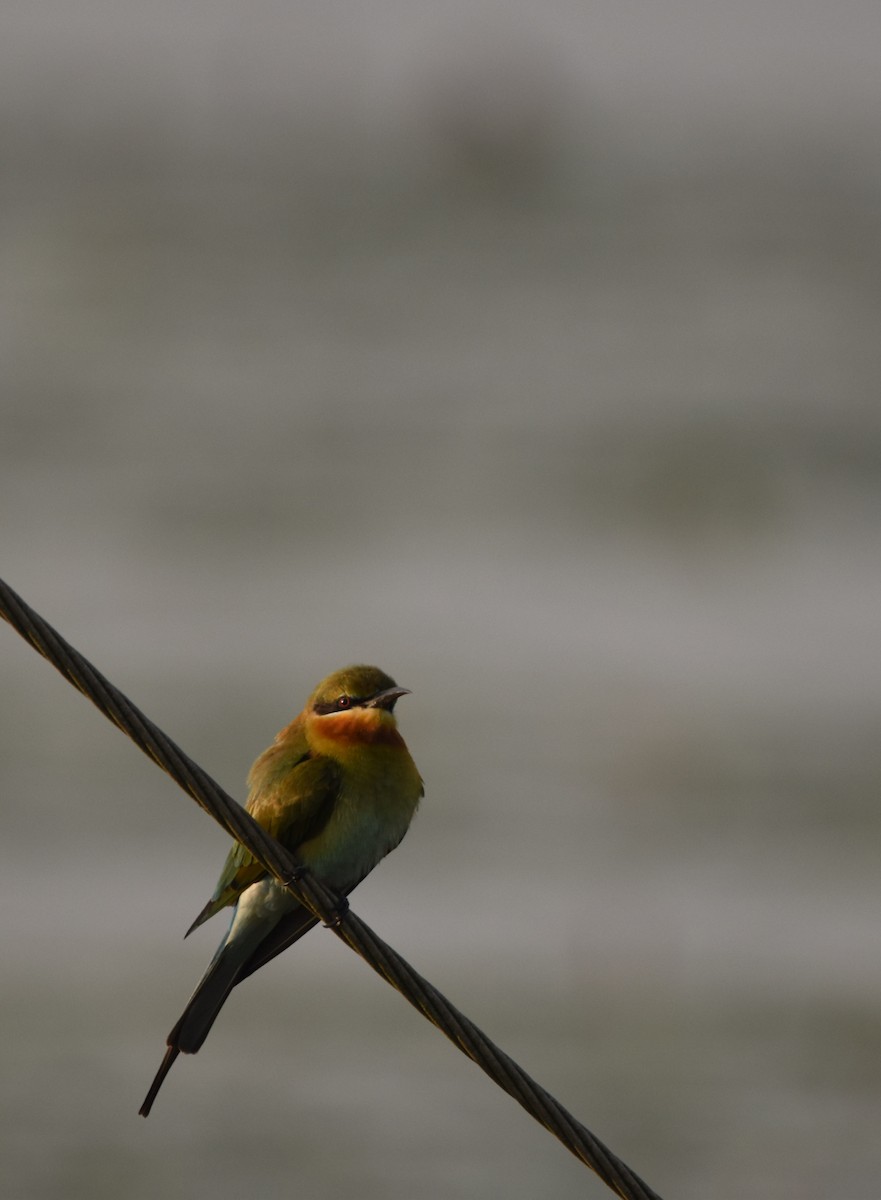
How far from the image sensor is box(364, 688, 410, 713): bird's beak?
517 centimetres

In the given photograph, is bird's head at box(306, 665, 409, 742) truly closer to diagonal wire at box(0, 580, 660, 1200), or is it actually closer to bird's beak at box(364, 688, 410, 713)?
bird's beak at box(364, 688, 410, 713)

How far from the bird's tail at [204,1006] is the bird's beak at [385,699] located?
0.71 m

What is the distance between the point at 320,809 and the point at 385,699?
0.33 metres

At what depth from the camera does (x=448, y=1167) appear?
3011cm

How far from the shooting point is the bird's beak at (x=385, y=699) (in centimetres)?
517

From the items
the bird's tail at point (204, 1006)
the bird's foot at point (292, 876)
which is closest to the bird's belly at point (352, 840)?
the bird's tail at point (204, 1006)

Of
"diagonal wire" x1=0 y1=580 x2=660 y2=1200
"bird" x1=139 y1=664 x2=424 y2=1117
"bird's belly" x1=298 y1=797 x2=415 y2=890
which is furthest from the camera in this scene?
"bird's belly" x1=298 y1=797 x2=415 y2=890

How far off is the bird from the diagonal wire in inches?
50.3

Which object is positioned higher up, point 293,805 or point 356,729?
point 356,729

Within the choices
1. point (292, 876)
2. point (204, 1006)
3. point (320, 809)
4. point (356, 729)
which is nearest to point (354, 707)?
point (356, 729)

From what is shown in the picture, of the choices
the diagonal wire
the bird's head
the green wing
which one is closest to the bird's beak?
the bird's head

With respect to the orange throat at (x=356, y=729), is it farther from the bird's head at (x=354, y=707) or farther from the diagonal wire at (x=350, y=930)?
the diagonal wire at (x=350, y=930)

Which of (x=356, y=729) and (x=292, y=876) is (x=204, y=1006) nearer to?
(x=356, y=729)

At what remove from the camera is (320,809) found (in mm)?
5070
